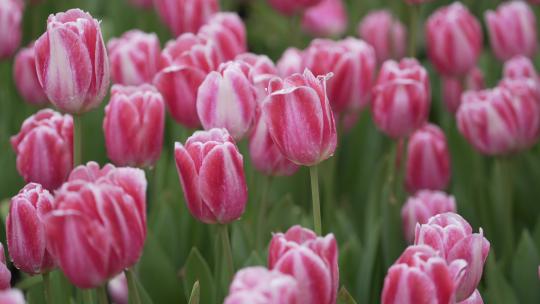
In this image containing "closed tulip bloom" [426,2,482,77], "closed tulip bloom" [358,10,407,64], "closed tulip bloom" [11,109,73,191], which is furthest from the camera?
"closed tulip bloom" [358,10,407,64]

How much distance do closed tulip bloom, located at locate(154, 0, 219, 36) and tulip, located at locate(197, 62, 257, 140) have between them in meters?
A: 0.69

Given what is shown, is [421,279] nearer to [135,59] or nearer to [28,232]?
[28,232]

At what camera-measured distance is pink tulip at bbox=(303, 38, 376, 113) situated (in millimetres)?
1804

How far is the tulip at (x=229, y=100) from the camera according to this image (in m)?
1.39

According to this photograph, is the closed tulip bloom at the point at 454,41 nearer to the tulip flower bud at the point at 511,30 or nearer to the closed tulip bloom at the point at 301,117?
the tulip flower bud at the point at 511,30

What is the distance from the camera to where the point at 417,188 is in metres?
1.97

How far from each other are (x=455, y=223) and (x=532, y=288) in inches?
Result: 26.2

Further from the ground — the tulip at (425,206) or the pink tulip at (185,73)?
the pink tulip at (185,73)

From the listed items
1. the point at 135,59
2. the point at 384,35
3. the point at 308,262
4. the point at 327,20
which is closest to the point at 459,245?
the point at 308,262

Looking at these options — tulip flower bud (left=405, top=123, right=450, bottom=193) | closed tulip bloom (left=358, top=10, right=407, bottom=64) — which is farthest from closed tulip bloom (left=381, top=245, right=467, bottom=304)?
closed tulip bloom (left=358, top=10, right=407, bottom=64)

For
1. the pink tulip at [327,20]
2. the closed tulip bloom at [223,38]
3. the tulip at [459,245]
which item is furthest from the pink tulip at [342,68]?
the pink tulip at [327,20]

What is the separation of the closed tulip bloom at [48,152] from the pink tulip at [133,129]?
0.07 metres

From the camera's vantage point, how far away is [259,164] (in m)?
1.57

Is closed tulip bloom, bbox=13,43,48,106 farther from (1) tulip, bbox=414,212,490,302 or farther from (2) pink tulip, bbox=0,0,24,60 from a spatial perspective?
(1) tulip, bbox=414,212,490,302
